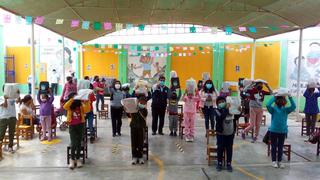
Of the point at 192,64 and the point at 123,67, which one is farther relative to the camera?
the point at 123,67

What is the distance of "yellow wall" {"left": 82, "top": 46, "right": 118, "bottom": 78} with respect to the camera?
19.4 metres

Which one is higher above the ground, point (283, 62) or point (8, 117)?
point (283, 62)

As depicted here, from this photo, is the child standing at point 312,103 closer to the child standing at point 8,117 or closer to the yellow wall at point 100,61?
the child standing at point 8,117

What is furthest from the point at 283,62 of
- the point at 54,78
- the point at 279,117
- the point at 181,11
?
the point at 54,78

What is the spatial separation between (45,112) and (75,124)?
2.33 metres

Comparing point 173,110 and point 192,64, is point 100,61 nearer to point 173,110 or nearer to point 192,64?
point 192,64

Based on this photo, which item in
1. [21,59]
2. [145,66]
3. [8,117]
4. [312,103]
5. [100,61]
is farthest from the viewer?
[21,59]

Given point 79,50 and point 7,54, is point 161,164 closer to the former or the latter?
point 79,50

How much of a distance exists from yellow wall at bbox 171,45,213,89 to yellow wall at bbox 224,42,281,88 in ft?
3.69

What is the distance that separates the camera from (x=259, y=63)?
16.4 m

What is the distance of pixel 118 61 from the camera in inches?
762

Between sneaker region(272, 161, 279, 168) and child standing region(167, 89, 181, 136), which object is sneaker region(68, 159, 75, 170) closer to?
child standing region(167, 89, 181, 136)

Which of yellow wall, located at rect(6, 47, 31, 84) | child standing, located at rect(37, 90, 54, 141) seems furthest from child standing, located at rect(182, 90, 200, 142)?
yellow wall, located at rect(6, 47, 31, 84)

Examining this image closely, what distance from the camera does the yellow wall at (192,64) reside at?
1836 cm
